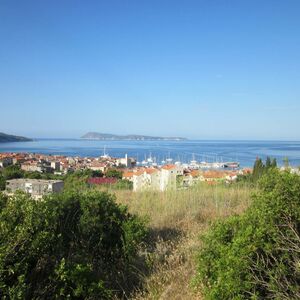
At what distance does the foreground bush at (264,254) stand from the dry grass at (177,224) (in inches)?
24.7

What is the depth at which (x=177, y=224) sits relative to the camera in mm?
6035

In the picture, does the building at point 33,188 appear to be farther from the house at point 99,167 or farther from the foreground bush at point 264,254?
the house at point 99,167

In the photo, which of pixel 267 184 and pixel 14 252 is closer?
pixel 14 252

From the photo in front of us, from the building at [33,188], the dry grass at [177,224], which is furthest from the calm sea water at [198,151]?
the building at [33,188]

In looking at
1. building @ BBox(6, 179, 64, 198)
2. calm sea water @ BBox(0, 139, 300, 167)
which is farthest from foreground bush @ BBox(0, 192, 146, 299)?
calm sea water @ BBox(0, 139, 300, 167)

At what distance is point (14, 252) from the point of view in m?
2.80

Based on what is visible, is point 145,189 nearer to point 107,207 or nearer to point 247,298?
point 107,207

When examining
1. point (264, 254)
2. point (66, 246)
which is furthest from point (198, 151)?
point (264, 254)

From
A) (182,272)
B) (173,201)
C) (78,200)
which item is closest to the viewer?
(182,272)

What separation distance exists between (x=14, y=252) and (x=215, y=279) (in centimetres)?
162

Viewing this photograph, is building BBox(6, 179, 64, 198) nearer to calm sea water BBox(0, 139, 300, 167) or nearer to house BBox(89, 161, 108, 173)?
calm sea water BBox(0, 139, 300, 167)

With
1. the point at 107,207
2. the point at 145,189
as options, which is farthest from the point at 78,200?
the point at 145,189

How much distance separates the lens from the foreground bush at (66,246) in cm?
282

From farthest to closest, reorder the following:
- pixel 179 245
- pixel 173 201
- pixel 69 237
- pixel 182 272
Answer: pixel 173 201
pixel 179 245
pixel 69 237
pixel 182 272
